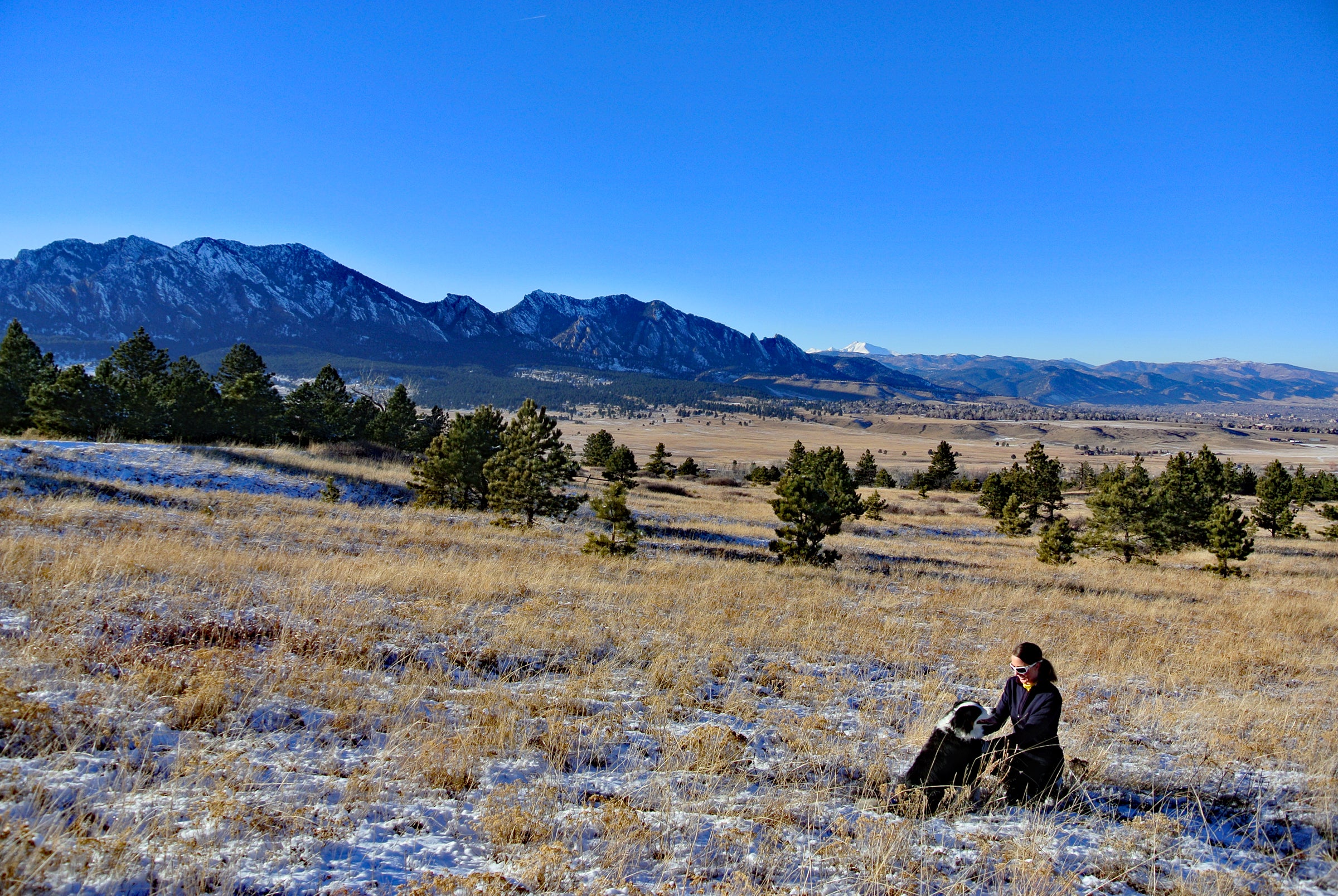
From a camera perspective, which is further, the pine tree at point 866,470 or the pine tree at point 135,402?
the pine tree at point 866,470

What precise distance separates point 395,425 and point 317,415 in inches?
300

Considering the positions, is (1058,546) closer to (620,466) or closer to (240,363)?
(620,466)

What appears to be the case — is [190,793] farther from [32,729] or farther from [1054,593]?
[1054,593]

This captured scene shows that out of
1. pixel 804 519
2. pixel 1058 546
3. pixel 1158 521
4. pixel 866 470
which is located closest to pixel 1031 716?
pixel 804 519

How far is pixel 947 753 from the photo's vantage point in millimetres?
4141

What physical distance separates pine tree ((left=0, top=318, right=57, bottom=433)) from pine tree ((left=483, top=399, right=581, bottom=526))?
2688cm

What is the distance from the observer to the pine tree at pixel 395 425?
4488 cm

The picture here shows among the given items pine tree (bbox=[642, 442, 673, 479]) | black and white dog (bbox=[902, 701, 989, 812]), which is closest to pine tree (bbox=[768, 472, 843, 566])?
black and white dog (bbox=[902, 701, 989, 812])

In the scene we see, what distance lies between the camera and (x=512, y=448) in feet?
66.9

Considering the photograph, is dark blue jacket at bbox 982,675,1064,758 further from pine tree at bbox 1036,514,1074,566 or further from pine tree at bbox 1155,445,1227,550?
pine tree at bbox 1155,445,1227,550

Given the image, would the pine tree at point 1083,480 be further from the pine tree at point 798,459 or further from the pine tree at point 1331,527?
the pine tree at point 798,459

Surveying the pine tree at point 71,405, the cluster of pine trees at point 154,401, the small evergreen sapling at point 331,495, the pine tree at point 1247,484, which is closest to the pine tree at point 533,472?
the small evergreen sapling at point 331,495

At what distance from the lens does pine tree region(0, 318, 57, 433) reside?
29734 millimetres

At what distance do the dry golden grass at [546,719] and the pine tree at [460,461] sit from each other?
10.8 meters
